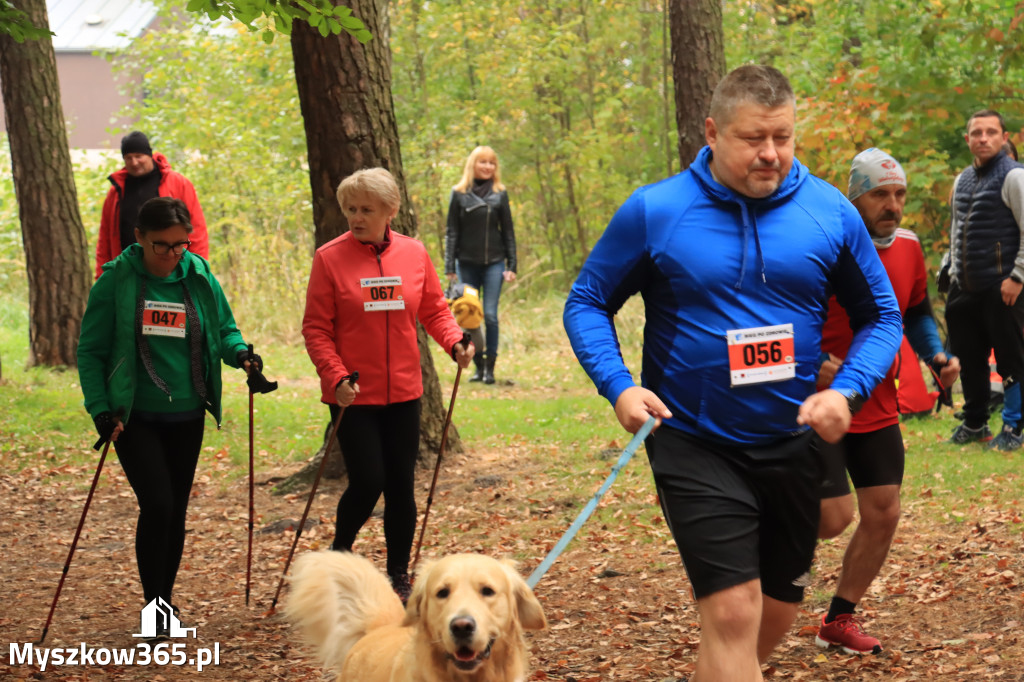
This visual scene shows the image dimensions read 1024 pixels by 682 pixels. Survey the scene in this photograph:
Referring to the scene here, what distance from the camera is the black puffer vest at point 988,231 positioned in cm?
830

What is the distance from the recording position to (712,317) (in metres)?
3.23

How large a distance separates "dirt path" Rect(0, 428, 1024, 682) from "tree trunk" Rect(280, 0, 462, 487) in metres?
2.26

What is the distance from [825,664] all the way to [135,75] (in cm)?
2645

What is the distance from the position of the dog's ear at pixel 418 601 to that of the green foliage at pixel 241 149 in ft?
48.4

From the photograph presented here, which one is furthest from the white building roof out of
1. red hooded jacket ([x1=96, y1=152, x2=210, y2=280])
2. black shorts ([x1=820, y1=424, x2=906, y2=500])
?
black shorts ([x1=820, y1=424, x2=906, y2=500])

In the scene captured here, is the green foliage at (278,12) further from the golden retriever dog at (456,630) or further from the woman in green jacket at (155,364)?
the golden retriever dog at (456,630)

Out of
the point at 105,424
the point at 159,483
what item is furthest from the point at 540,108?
the point at 105,424

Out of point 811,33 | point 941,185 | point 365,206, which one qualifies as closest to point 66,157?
point 365,206

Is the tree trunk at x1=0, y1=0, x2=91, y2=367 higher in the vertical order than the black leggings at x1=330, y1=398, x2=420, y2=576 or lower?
higher

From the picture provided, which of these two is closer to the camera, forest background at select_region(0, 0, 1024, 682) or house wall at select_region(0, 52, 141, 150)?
forest background at select_region(0, 0, 1024, 682)

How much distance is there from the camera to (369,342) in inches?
217

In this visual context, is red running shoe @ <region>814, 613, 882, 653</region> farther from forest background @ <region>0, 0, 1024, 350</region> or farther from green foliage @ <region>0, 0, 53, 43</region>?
forest background @ <region>0, 0, 1024, 350</region>

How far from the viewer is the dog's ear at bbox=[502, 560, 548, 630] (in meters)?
3.37

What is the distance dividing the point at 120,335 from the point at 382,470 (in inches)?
56.2
